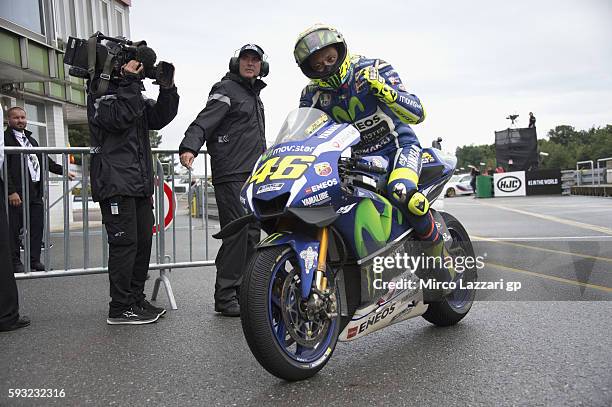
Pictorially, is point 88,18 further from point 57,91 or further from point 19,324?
point 19,324

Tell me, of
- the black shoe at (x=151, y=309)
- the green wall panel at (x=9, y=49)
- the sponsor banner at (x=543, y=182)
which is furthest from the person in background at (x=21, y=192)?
the sponsor banner at (x=543, y=182)

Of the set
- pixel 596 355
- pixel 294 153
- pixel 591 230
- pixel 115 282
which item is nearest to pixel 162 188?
pixel 115 282

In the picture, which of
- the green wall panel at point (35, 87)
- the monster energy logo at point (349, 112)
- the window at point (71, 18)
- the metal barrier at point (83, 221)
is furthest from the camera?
the window at point (71, 18)

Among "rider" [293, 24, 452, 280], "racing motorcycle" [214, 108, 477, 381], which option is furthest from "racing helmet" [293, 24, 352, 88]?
"racing motorcycle" [214, 108, 477, 381]

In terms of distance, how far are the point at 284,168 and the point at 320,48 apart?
84 centimetres

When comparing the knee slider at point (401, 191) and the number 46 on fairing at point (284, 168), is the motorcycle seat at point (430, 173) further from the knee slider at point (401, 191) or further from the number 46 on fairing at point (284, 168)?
the number 46 on fairing at point (284, 168)

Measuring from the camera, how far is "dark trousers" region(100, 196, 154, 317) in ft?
14.5

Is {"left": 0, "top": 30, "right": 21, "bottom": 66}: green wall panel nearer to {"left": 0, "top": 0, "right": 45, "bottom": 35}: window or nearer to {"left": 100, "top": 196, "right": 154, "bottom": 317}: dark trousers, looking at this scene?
{"left": 0, "top": 0, "right": 45, "bottom": 35}: window

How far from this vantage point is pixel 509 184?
28.8 meters

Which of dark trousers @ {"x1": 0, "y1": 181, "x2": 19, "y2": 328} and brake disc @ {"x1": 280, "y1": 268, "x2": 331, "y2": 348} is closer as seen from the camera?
brake disc @ {"x1": 280, "y1": 268, "x2": 331, "y2": 348}

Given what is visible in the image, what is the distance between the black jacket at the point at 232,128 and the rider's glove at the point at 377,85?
1.56 m

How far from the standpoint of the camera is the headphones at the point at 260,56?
4824mm

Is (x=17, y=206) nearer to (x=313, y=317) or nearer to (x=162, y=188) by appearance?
(x=162, y=188)

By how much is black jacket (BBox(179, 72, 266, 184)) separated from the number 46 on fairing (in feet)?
5.81
